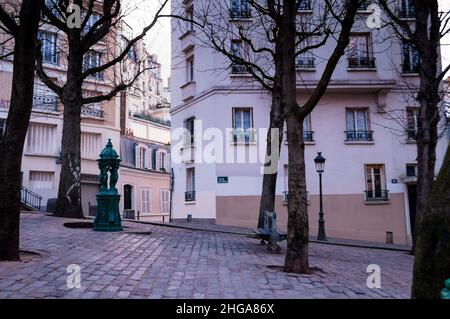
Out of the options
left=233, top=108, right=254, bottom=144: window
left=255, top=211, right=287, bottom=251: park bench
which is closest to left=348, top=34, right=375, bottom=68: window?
left=233, top=108, right=254, bottom=144: window

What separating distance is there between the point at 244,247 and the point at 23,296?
711cm

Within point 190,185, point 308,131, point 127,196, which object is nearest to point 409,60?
point 308,131

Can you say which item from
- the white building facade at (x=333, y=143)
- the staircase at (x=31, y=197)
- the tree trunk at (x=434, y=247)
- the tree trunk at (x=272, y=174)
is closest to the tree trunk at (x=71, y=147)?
the tree trunk at (x=272, y=174)

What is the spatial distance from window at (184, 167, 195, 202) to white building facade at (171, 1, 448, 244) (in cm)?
6

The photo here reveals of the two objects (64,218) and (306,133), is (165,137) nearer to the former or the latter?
(306,133)

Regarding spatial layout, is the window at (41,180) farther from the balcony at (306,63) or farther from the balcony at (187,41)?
the balcony at (306,63)

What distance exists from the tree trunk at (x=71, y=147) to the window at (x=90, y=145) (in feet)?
51.4

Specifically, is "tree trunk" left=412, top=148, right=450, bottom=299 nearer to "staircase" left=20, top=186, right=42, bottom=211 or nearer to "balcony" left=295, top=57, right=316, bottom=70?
"balcony" left=295, top=57, right=316, bottom=70

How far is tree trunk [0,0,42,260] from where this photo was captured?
7824 mm

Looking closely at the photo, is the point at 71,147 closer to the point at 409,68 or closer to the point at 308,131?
the point at 308,131

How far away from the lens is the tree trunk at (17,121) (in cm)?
782

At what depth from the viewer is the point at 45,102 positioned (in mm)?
29969

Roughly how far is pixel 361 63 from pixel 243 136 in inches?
276
